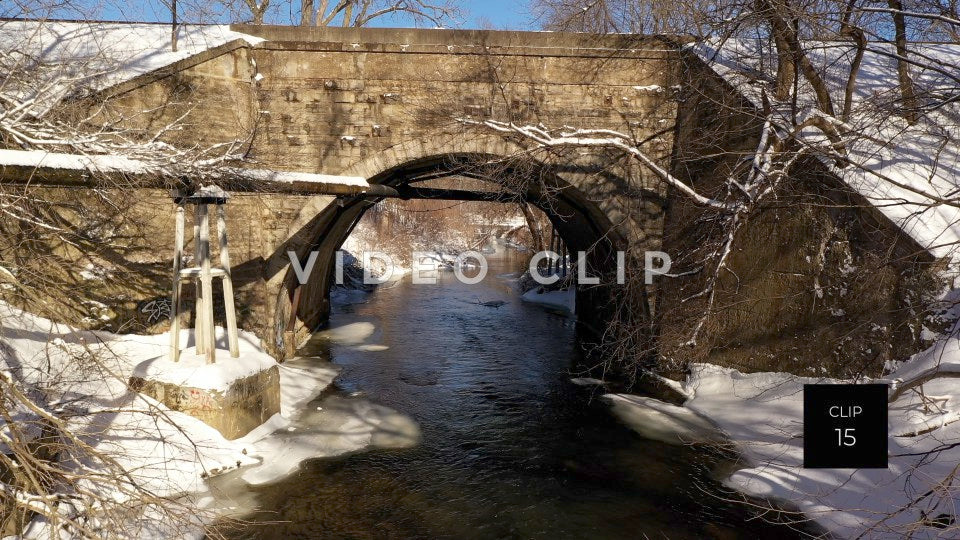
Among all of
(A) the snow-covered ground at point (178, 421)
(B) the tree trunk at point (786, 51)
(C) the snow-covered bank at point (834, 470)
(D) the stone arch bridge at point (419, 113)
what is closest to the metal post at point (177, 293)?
(A) the snow-covered ground at point (178, 421)

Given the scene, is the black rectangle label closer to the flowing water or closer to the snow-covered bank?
the snow-covered bank

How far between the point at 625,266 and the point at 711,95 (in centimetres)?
316

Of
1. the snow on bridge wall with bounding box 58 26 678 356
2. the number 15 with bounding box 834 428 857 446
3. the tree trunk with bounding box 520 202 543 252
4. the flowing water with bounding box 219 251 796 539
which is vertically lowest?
the flowing water with bounding box 219 251 796 539

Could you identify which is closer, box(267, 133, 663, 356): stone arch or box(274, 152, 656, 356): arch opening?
box(267, 133, 663, 356): stone arch

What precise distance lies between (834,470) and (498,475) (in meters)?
3.68

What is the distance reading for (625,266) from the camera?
32.7 feet

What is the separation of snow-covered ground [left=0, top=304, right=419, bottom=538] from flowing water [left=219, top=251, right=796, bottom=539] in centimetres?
39

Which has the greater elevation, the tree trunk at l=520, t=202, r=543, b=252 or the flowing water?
the tree trunk at l=520, t=202, r=543, b=252

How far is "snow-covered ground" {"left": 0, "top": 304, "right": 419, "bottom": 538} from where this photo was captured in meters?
5.66

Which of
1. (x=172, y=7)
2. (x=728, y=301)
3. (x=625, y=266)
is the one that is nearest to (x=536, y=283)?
(x=625, y=266)

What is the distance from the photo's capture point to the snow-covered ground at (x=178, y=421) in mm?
5660

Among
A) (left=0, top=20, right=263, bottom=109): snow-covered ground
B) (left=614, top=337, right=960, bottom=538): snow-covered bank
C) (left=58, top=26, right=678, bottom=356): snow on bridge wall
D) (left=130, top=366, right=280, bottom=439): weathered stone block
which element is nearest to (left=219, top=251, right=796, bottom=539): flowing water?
(left=614, top=337, right=960, bottom=538): snow-covered bank

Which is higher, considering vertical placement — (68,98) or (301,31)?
(301,31)

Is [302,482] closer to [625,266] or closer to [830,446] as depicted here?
[830,446]
